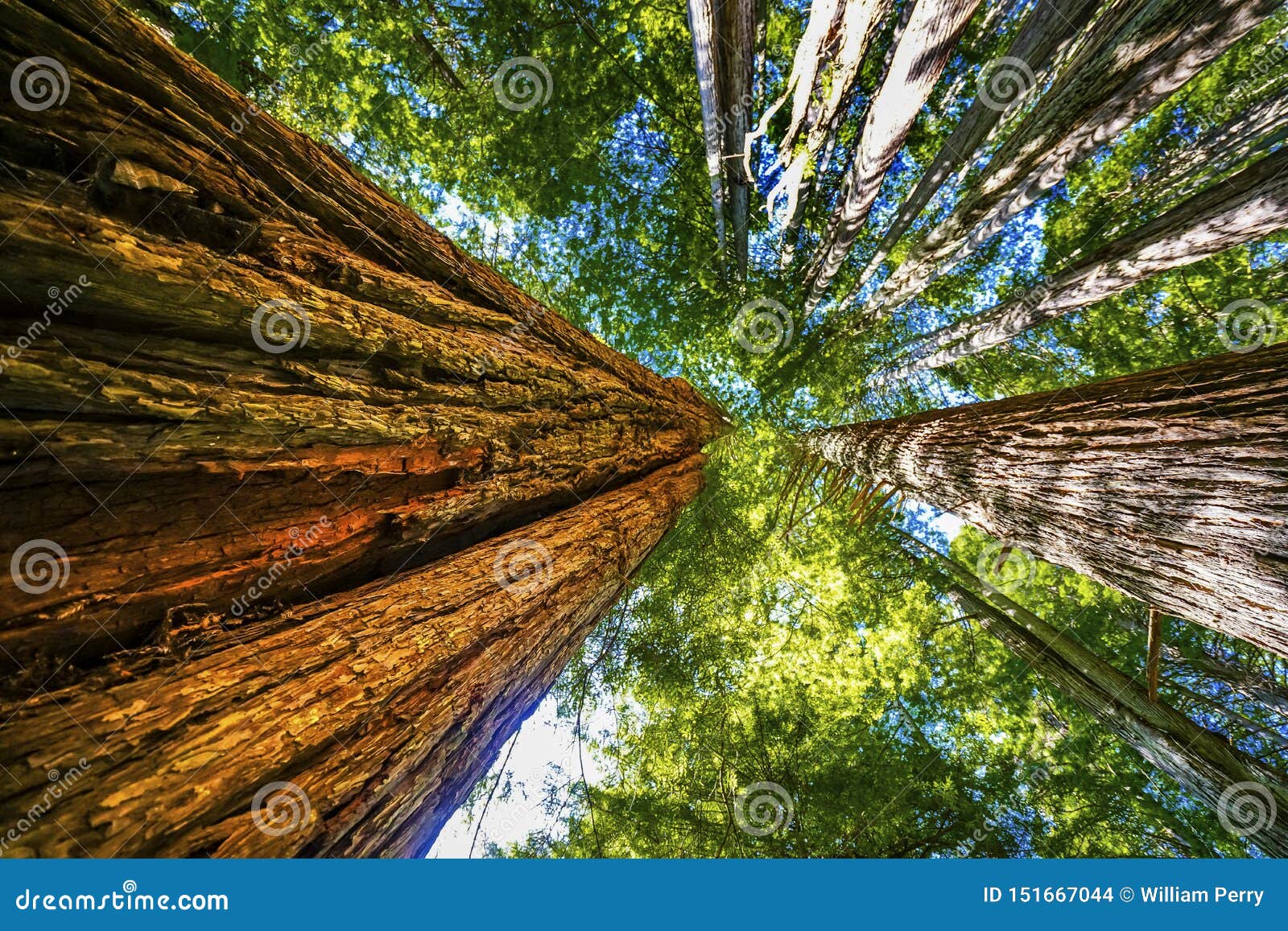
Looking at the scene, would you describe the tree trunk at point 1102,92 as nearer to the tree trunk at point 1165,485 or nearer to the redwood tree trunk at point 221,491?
the tree trunk at point 1165,485

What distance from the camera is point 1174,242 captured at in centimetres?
390

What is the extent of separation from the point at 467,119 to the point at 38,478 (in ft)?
22.6

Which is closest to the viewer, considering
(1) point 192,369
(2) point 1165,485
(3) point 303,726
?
(3) point 303,726

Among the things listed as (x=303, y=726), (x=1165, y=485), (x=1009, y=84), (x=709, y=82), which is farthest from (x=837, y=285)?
(x=303, y=726)

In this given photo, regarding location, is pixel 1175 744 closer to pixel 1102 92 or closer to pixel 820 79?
pixel 1102 92

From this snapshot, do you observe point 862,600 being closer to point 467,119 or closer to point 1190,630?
point 1190,630

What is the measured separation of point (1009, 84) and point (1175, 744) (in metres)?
7.56

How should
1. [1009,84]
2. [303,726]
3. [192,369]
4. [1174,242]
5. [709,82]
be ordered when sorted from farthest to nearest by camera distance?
[1009,84]
[709,82]
[1174,242]
[192,369]
[303,726]

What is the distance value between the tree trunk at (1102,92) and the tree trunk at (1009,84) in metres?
0.35

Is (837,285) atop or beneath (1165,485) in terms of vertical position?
atop

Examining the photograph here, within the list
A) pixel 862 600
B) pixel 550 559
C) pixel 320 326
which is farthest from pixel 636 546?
pixel 862 600

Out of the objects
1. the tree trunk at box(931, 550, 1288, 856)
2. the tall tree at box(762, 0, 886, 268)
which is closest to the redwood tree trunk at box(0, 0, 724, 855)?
the tall tree at box(762, 0, 886, 268)

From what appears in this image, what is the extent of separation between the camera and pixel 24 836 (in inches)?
34.4

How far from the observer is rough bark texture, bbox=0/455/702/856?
1.00m
